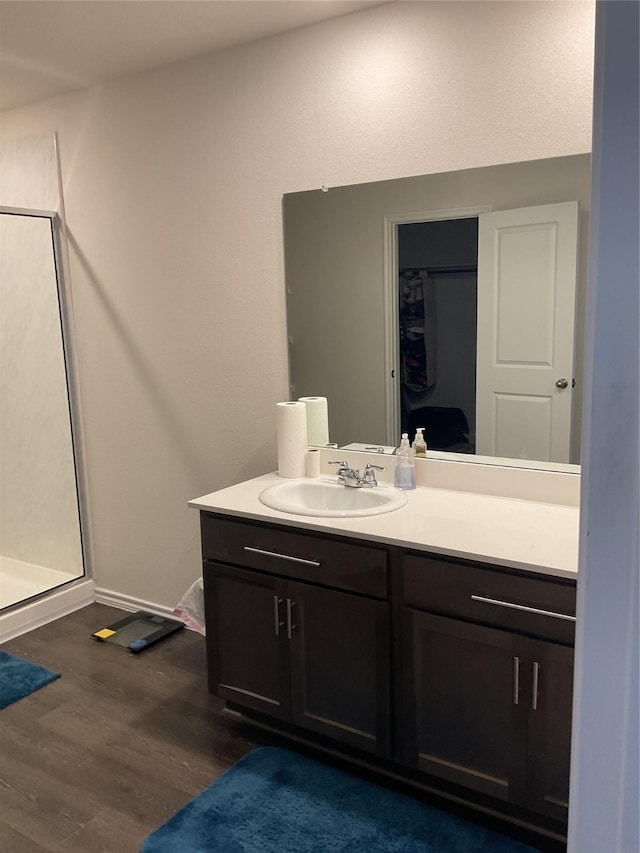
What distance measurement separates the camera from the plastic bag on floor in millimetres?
2713

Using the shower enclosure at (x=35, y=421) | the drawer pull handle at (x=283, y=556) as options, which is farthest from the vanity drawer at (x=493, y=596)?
the shower enclosure at (x=35, y=421)

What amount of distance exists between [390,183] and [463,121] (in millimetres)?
315

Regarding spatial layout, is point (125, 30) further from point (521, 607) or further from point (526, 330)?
point (521, 607)

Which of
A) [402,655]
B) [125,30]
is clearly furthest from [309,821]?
[125,30]

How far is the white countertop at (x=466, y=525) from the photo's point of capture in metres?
1.88

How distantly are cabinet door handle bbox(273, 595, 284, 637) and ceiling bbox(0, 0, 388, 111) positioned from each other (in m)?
1.98

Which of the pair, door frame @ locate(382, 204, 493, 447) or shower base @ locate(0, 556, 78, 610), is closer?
door frame @ locate(382, 204, 493, 447)

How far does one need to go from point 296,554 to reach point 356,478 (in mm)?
417

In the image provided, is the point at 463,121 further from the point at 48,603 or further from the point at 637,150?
the point at 48,603

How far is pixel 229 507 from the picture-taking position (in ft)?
7.81

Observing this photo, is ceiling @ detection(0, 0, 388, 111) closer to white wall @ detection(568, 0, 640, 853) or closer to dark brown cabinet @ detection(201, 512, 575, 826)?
dark brown cabinet @ detection(201, 512, 575, 826)

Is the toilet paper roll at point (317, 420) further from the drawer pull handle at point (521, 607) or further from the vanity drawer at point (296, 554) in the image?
the drawer pull handle at point (521, 607)

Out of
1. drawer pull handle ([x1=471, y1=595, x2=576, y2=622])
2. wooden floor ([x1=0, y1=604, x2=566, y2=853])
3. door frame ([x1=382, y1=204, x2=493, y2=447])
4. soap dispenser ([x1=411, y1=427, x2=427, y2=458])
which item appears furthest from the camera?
soap dispenser ([x1=411, y1=427, x2=427, y2=458])

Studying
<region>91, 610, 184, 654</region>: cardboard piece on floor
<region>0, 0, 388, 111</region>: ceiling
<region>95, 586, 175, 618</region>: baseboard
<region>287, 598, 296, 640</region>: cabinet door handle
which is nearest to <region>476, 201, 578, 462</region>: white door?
<region>287, 598, 296, 640</region>: cabinet door handle
